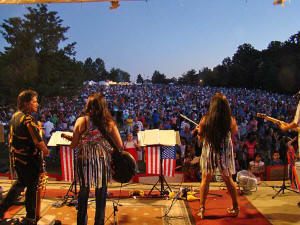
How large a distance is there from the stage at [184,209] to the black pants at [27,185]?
31 centimetres

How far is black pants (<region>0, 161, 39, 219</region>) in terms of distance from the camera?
3.34 m

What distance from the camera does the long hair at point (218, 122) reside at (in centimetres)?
371

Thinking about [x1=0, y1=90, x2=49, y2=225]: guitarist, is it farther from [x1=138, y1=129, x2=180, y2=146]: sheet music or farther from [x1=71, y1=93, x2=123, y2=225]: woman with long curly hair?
[x1=138, y1=129, x2=180, y2=146]: sheet music

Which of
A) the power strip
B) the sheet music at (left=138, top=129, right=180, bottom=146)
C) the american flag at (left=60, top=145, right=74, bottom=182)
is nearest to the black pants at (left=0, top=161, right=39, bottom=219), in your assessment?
the power strip

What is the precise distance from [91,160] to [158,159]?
3161 mm

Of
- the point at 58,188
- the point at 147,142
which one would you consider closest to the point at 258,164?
the point at 147,142

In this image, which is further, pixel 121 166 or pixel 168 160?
pixel 168 160

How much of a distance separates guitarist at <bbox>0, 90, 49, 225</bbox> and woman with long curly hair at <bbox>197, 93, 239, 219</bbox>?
2.06 meters

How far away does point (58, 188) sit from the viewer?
591 cm

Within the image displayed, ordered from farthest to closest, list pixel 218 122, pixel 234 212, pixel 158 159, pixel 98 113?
pixel 158 159 < pixel 234 212 < pixel 218 122 < pixel 98 113

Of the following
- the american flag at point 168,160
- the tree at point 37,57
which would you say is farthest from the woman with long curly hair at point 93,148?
the tree at point 37,57

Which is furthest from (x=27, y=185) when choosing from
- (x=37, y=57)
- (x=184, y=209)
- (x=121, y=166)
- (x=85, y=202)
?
(x=37, y=57)

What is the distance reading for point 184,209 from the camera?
174 inches

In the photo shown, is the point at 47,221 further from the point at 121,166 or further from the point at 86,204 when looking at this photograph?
the point at 121,166
